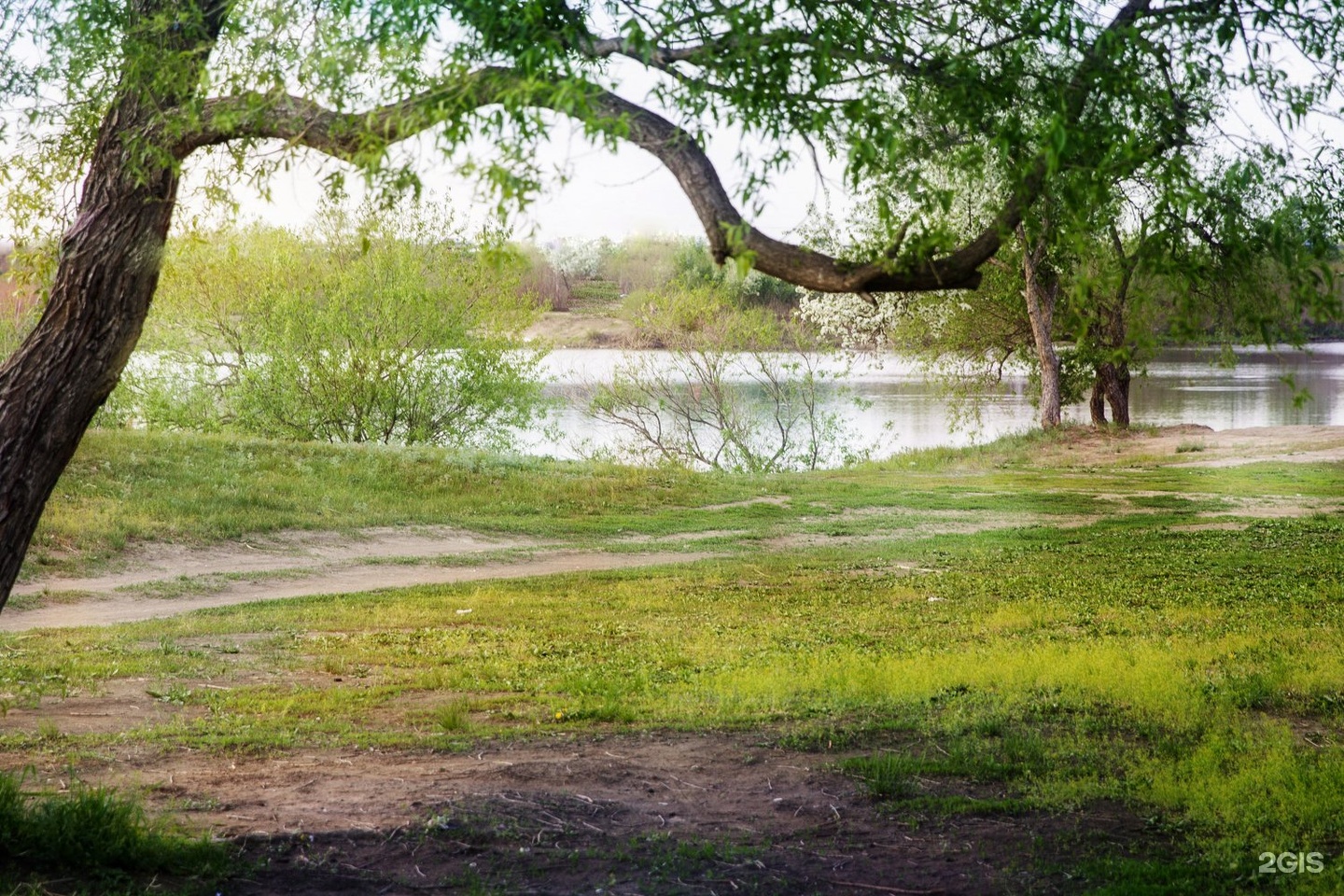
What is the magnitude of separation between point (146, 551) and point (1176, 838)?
40.2 ft

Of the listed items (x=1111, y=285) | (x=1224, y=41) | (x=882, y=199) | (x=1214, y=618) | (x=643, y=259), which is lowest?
(x=1214, y=618)

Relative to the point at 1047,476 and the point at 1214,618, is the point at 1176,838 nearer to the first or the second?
the point at 1214,618

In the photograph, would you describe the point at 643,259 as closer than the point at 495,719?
No

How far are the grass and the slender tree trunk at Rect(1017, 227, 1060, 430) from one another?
9.75m

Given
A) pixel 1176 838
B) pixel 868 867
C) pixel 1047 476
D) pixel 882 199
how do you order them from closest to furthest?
pixel 882 199
pixel 868 867
pixel 1176 838
pixel 1047 476

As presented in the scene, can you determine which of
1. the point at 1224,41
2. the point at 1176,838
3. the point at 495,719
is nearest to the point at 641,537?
the point at 495,719

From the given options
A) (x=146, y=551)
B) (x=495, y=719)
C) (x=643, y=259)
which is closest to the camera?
(x=495, y=719)

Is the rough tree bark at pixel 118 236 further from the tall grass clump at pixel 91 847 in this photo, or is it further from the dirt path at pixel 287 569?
the dirt path at pixel 287 569

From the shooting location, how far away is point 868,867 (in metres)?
4.95

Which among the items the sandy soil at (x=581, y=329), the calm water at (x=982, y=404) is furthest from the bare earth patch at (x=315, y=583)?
the sandy soil at (x=581, y=329)

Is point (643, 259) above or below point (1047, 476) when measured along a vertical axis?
above

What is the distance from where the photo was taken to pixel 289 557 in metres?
14.8

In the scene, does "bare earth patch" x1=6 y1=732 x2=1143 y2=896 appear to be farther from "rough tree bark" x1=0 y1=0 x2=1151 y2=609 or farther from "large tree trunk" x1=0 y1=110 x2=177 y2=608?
"rough tree bark" x1=0 y1=0 x2=1151 y2=609

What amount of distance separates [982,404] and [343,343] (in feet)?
70.3
